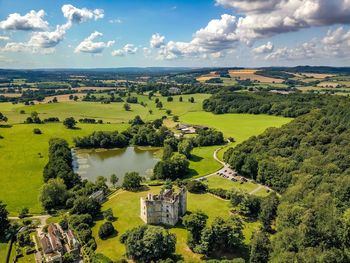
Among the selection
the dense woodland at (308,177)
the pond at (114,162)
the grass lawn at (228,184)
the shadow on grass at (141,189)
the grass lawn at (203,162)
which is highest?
the dense woodland at (308,177)

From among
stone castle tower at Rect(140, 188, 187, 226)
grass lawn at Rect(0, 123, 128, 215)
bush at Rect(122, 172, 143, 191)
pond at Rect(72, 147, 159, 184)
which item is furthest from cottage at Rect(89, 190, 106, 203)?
pond at Rect(72, 147, 159, 184)

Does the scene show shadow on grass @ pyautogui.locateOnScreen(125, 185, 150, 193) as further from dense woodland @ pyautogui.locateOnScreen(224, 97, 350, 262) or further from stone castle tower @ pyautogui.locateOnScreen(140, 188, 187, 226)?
dense woodland @ pyautogui.locateOnScreen(224, 97, 350, 262)

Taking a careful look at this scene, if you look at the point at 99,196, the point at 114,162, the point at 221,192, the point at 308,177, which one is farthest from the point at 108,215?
the point at 114,162

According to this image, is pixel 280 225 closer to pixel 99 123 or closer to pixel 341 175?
pixel 341 175

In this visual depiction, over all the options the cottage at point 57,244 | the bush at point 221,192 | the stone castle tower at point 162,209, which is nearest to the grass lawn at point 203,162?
the bush at point 221,192

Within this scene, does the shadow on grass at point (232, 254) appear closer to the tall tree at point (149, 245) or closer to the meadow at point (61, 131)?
the tall tree at point (149, 245)

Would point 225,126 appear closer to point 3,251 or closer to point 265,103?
point 265,103

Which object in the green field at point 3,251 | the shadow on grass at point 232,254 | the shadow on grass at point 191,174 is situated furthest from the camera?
the shadow on grass at point 191,174
